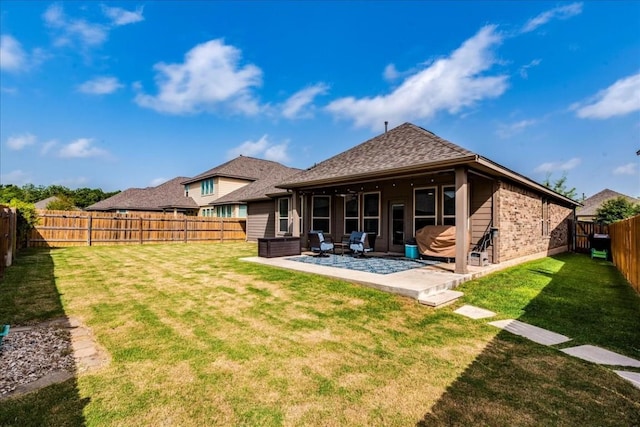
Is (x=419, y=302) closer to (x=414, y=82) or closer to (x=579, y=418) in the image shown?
(x=579, y=418)

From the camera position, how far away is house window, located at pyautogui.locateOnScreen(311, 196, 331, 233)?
1332 cm

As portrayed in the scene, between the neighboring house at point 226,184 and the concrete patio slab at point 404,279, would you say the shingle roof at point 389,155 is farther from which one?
the neighboring house at point 226,184

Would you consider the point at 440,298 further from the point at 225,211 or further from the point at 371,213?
the point at 225,211

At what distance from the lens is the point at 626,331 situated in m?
4.56

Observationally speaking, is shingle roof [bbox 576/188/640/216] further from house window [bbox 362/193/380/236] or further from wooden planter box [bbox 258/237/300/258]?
wooden planter box [bbox 258/237/300/258]

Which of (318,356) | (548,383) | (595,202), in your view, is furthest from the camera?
(595,202)

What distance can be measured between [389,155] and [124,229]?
48.4 ft

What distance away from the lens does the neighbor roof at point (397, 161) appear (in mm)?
7629

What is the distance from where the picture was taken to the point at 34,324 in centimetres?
442

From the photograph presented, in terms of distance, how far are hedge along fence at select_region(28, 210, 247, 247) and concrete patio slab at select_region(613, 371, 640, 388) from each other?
61.6ft

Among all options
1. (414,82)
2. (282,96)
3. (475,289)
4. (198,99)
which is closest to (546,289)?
(475,289)

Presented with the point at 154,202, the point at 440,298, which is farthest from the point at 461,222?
the point at 154,202

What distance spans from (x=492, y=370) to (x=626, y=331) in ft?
9.82

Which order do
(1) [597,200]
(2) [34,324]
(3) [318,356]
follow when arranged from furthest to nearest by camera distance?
1. (1) [597,200]
2. (2) [34,324]
3. (3) [318,356]
